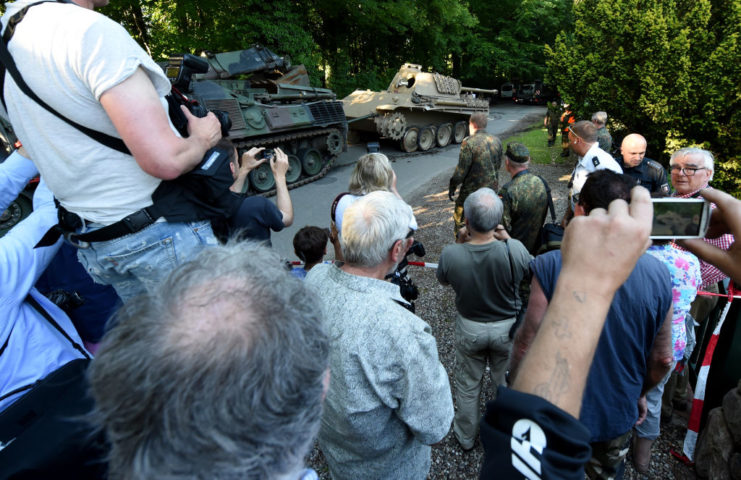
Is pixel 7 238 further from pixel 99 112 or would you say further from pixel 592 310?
pixel 592 310

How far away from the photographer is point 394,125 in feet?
39.1

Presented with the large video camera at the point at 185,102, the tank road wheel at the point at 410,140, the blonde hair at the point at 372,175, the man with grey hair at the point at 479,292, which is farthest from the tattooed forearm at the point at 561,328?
the tank road wheel at the point at 410,140

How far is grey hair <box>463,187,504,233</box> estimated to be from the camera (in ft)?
8.69

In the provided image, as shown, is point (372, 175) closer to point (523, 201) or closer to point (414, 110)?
point (523, 201)

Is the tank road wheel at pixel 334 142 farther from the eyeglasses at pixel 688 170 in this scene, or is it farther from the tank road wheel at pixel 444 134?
the eyeglasses at pixel 688 170

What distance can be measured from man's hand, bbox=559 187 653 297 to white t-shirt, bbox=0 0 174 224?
149cm

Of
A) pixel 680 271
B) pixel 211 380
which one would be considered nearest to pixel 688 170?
pixel 680 271

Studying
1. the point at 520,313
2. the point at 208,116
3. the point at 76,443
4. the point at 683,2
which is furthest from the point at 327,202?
the point at 683,2

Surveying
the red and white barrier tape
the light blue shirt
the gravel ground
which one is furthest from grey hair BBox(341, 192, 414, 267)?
the red and white barrier tape

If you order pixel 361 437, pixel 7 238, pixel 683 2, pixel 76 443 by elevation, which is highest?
pixel 683 2

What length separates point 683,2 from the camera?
8.25m

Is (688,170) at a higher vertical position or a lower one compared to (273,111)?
lower

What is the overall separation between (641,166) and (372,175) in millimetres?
3702

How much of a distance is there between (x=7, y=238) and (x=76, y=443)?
3.33 feet
